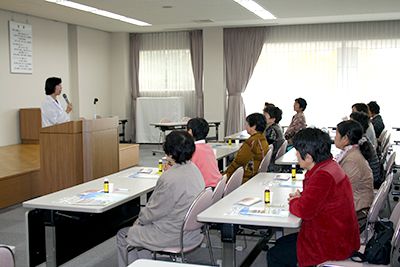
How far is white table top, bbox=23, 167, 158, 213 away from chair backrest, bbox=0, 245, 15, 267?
0.97 m

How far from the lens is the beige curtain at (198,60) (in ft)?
39.3

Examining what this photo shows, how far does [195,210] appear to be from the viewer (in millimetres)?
3027

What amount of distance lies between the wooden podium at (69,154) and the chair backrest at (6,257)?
3697 millimetres

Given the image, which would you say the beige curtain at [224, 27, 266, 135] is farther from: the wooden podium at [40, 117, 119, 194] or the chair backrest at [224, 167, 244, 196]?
the chair backrest at [224, 167, 244, 196]

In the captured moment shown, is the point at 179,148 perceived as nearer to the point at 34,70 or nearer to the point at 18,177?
the point at 18,177

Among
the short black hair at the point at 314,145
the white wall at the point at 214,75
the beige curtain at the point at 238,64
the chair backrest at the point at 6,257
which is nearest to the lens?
the chair backrest at the point at 6,257

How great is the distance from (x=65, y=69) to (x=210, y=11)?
3.80 meters

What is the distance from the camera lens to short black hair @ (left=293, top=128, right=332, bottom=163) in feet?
9.34

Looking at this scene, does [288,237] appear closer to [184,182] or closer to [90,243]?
[184,182]

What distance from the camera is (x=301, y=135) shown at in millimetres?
2895

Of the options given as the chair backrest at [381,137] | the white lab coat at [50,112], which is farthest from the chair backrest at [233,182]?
the chair backrest at [381,137]

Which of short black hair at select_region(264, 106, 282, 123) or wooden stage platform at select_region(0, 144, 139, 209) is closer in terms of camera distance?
wooden stage platform at select_region(0, 144, 139, 209)

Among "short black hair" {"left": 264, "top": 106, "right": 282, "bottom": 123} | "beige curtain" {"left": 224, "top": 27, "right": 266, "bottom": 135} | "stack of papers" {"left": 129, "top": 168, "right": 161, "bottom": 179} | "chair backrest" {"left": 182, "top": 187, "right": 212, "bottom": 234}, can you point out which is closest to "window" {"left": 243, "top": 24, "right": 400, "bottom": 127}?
"beige curtain" {"left": 224, "top": 27, "right": 266, "bottom": 135}

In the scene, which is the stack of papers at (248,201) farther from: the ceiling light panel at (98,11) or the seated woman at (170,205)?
the ceiling light panel at (98,11)
